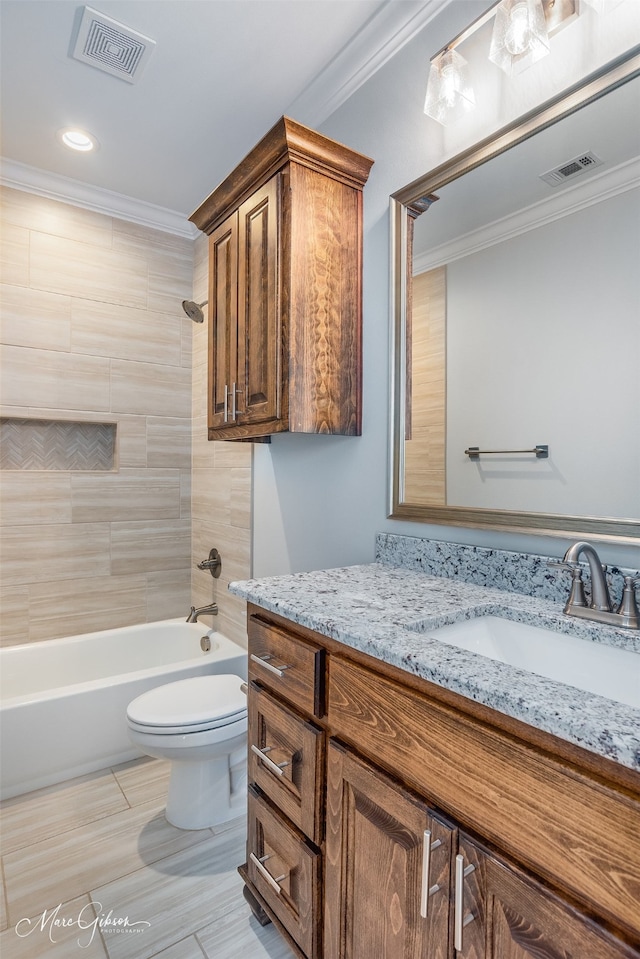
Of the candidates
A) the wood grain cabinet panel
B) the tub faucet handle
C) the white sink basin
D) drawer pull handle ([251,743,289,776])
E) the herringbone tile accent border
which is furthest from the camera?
the tub faucet handle

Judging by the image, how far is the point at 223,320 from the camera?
6.34 ft

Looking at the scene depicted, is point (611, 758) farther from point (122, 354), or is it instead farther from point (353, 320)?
point (122, 354)

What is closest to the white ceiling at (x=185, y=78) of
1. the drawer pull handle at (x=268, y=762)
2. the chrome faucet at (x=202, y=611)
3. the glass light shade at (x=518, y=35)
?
the glass light shade at (x=518, y=35)

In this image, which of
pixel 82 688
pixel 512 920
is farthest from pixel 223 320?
pixel 512 920

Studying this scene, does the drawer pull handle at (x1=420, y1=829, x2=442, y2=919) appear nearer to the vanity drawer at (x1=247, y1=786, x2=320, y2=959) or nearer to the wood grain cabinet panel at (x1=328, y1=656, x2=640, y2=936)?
the wood grain cabinet panel at (x1=328, y1=656, x2=640, y2=936)

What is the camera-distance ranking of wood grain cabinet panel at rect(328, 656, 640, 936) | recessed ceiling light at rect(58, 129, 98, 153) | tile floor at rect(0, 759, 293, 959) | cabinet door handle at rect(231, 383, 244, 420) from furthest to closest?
recessed ceiling light at rect(58, 129, 98, 153)
cabinet door handle at rect(231, 383, 244, 420)
tile floor at rect(0, 759, 293, 959)
wood grain cabinet panel at rect(328, 656, 640, 936)

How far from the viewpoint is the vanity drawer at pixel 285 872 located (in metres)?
1.06

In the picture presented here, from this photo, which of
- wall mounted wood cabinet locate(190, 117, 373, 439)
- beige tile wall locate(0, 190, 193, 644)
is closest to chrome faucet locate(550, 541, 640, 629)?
wall mounted wood cabinet locate(190, 117, 373, 439)

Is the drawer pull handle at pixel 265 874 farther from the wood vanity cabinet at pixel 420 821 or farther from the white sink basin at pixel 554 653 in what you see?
the white sink basin at pixel 554 653

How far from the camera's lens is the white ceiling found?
1555 millimetres

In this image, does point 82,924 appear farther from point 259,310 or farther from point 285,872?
point 259,310

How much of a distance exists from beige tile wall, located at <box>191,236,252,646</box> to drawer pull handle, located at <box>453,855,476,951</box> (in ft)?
5.86

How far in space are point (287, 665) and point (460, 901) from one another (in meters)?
0.54

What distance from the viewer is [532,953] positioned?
62 cm
